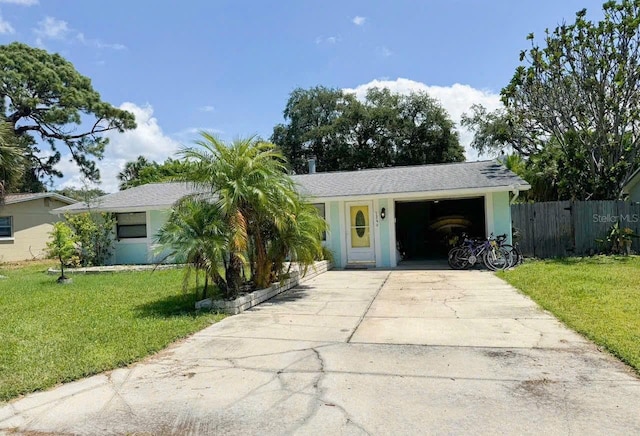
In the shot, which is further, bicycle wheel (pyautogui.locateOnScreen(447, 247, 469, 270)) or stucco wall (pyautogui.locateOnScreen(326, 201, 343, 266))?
stucco wall (pyautogui.locateOnScreen(326, 201, 343, 266))

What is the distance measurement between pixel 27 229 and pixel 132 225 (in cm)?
930

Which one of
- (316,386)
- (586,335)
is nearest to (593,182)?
(586,335)

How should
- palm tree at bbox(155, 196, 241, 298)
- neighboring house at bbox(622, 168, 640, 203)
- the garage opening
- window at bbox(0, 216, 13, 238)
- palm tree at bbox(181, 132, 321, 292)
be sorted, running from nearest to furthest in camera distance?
palm tree at bbox(155, 196, 241, 298) → palm tree at bbox(181, 132, 321, 292) → neighboring house at bbox(622, 168, 640, 203) → the garage opening → window at bbox(0, 216, 13, 238)

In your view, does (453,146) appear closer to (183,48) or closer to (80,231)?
(183,48)

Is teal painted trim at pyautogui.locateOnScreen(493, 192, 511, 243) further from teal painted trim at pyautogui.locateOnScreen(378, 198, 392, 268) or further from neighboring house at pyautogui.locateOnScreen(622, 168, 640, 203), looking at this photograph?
neighboring house at pyautogui.locateOnScreen(622, 168, 640, 203)

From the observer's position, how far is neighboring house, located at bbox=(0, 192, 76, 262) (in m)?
20.4

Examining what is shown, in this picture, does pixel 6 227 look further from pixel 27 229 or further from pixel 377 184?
pixel 377 184

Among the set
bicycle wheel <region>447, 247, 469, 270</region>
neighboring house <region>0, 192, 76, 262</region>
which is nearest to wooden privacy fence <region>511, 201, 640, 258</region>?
bicycle wheel <region>447, 247, 469, 270</region>

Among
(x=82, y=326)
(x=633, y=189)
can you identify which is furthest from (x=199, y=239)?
(x=633, y=189)

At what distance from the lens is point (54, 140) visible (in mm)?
29688

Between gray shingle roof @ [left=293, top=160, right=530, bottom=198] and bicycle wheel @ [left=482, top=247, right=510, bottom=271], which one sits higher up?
gray shingle roof @ [left=293, top=160, right=530, bottom=198]

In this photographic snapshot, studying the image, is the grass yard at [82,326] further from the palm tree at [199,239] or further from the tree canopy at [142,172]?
the tree canopy at [142,172]

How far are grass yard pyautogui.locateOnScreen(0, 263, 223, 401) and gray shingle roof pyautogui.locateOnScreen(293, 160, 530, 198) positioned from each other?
5209mm

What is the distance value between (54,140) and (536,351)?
3306cm
